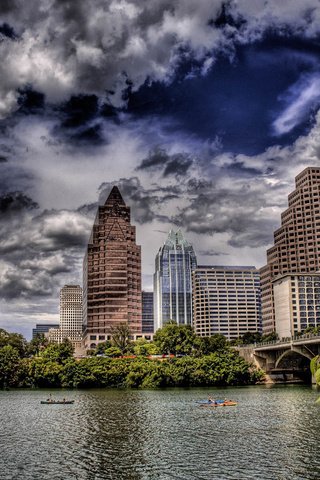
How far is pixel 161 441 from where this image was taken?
6938 centimetres

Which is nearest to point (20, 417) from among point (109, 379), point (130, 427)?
point (130, 427)

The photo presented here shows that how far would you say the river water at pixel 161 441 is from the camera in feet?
175

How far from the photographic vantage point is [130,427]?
3177 inches

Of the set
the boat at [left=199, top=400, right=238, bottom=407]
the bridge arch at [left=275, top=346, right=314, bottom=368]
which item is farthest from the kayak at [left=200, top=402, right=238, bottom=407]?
the bridge arch at [left=275, top=346, right=314, bottom=368]

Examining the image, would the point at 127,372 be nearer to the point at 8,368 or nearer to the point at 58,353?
the point at 58,353

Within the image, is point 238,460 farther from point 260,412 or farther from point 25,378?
point 25,378

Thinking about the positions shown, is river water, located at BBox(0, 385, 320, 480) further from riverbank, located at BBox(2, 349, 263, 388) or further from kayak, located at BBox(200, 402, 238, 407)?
riverbank, located at BBox(2, 349, 263, 388)

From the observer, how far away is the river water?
5322 cm

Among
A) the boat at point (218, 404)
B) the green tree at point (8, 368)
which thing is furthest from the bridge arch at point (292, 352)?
the green tree at point (8, 368)

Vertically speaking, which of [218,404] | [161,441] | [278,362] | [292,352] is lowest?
[161,441]

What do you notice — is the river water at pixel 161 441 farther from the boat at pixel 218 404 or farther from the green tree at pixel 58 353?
the green tree at pixel 58 353

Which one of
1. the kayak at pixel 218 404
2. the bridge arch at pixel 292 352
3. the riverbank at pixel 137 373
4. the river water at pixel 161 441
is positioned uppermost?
the bridge arch at pixel 292 352

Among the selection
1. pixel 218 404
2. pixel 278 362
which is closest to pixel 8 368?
pixel 278 362

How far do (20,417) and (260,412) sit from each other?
4044cm
